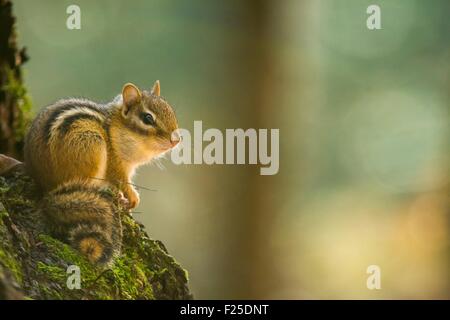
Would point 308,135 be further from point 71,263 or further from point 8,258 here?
point 8,258

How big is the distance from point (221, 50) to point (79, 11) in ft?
3.15

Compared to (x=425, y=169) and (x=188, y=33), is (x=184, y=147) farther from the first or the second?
(x=425, y=169)

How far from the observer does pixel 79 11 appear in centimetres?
210

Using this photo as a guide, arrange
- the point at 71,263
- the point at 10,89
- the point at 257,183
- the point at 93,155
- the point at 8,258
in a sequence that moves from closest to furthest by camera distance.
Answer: the point at 8,258 < the point at 71,263 < the point at 93,155 < the point at 10,89 < the point at 257,183

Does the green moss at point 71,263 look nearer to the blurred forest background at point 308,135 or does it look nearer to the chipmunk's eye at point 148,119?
the chipmunk's eye at point 148,119

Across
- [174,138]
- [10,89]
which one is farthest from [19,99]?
[174,138]

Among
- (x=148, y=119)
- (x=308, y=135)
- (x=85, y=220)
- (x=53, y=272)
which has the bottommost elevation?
(x=53, y=272)

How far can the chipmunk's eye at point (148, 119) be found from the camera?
5.44ft

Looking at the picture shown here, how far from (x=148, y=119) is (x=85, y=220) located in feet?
1.14

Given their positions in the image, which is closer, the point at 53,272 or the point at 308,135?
the point at 53,272

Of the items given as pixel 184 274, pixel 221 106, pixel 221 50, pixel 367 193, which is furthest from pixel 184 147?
pixel 367 193

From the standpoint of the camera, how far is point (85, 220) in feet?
4.83

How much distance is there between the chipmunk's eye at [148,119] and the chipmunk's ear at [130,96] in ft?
0.15

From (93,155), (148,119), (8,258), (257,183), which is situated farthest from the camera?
(257,183)
